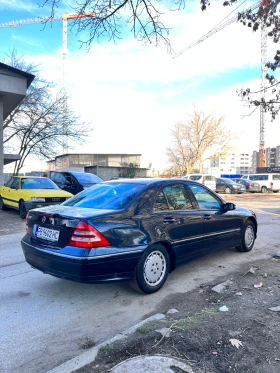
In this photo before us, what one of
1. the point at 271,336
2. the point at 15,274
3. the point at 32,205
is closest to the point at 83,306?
the point at 15,274

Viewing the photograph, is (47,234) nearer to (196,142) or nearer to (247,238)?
(247,238)

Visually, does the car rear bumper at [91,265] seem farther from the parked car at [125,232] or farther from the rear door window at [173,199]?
the rear door window at [173,199]

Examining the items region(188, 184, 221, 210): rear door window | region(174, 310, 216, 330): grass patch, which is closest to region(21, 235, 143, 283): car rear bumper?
region(174, 310, 216, 330): grass patch

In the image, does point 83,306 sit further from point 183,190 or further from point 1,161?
point 1,161

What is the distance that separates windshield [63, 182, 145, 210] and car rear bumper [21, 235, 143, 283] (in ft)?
2.25

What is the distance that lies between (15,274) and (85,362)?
2.85 metres

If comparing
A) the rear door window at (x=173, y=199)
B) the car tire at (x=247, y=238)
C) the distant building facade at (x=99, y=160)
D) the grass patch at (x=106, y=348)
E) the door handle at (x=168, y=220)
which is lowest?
the grass patch at (x=106, y=348)

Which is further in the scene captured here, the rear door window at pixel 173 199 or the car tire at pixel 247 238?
the car tire at pixel 247 238

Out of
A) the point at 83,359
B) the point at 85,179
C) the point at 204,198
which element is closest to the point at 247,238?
the point at 204,198

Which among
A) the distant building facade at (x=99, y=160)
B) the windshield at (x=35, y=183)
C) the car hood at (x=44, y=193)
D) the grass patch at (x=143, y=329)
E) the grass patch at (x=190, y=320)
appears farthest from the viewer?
the distant building facade at (x=99, y=160)

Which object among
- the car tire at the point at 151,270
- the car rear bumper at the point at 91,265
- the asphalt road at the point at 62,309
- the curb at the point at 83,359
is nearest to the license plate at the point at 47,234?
the car rear bumper at the point at 91,265

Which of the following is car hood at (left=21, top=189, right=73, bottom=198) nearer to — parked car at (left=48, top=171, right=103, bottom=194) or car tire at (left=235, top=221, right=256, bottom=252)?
parked car at (left=48, top=171, right=103, bottom=194)

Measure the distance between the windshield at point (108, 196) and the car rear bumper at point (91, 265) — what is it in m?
0.68

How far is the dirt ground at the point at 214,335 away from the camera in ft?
8.49
